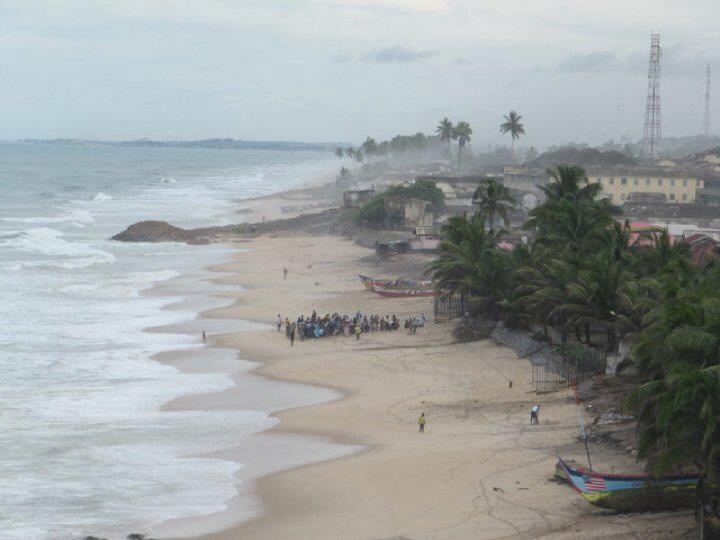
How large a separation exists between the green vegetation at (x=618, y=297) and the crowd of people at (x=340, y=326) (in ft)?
7.21

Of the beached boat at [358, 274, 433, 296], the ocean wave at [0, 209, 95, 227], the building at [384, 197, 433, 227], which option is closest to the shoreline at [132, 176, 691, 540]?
the beached boat at [358, 274, 433, 296]

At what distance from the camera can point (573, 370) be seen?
31.3 m

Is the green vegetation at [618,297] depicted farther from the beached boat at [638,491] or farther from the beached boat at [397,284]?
the beached boat at [397,284]

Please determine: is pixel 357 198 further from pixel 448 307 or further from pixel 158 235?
pixel 448 307

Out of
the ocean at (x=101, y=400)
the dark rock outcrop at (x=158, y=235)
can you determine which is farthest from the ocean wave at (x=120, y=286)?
the dark rock outcrop at (x=158, y=235)

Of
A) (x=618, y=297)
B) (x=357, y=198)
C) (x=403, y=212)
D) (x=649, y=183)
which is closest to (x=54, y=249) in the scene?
(x=403, y=212)

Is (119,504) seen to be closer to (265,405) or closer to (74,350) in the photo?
(265,405)

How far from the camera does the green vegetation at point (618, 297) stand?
59.0 ft

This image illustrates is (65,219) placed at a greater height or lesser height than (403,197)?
lesser

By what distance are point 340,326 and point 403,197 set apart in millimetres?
37859

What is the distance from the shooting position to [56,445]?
2712cm

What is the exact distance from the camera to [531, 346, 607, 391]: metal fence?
3091 centimetres

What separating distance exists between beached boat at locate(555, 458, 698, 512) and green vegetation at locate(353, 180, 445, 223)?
58.2 meters

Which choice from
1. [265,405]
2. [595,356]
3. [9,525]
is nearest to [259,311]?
[265,405]
